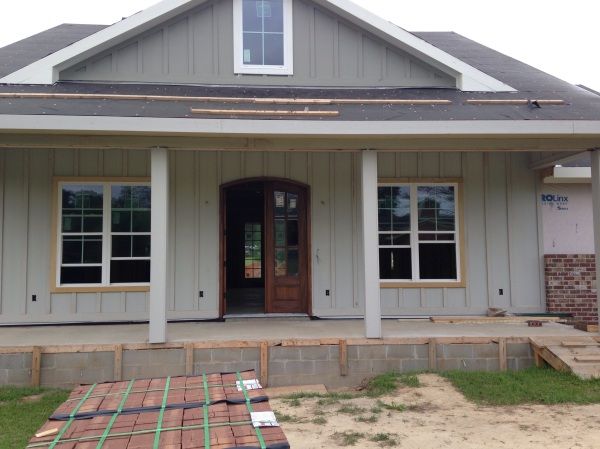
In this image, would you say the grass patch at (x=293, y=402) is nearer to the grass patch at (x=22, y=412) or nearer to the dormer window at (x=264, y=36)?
the grass patch at (x=22, y=412)

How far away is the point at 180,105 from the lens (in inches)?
255

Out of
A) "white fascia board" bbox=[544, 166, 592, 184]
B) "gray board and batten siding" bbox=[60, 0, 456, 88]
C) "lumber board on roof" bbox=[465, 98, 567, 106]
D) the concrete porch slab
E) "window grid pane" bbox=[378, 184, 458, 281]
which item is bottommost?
the concrete porch slab

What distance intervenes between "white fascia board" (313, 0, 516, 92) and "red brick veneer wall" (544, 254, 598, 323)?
2.92m

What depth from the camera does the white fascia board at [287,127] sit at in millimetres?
5699

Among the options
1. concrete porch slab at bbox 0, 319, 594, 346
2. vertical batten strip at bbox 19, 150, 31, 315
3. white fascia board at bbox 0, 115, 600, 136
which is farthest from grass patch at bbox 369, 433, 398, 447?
vertical batten strip at bbox 19, 150, 31, 315

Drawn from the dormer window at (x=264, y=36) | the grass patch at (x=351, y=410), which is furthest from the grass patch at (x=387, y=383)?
the dormer window at (x=264, y=36)

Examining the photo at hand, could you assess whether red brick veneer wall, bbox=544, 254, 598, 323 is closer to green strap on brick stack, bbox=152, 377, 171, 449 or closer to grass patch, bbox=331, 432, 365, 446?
grass patch, bbox=331, 432, 365, 446

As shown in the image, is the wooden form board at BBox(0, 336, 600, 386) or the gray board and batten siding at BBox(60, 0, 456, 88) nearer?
the wooden form board at BBox(0, 336, 600, 386)

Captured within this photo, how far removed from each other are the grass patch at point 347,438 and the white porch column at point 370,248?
194 centimetres

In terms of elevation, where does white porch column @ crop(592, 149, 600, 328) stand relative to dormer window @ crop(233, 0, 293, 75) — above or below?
below

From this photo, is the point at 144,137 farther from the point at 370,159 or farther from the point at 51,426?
the point at 51,426

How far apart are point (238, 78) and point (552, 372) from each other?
615cm

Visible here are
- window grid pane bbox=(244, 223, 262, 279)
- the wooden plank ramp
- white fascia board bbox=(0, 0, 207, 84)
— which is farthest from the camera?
window grid pane bbox=(244, 223, 262, 279)

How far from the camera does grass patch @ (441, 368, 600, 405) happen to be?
17.1 feet
